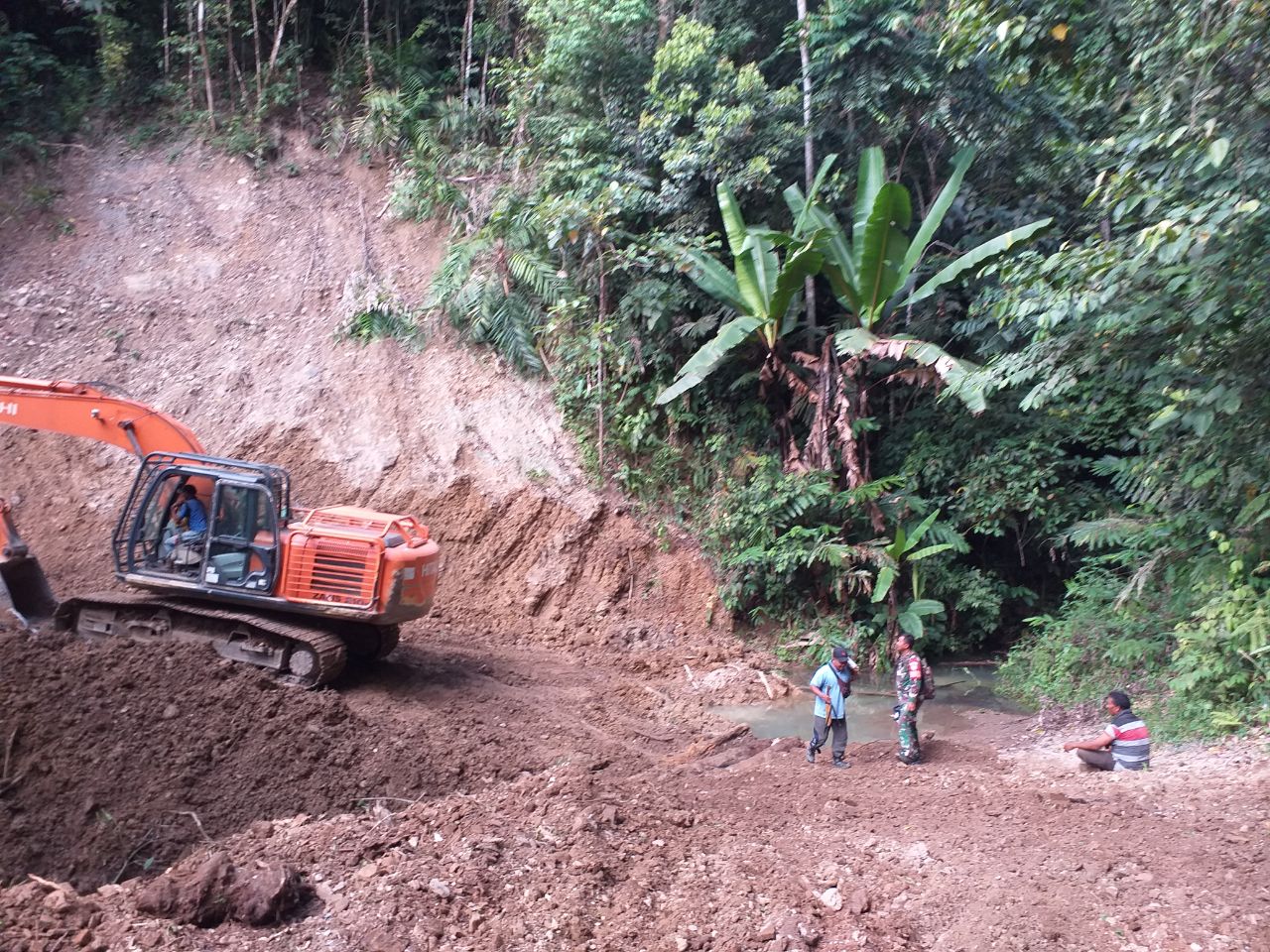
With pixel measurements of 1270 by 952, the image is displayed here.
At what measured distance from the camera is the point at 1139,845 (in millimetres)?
5695

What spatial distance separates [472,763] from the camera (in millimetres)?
7387

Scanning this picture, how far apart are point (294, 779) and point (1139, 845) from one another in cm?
544

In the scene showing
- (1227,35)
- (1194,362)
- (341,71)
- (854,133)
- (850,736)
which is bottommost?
(850,736)

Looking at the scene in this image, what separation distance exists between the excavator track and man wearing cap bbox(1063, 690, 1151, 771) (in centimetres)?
631

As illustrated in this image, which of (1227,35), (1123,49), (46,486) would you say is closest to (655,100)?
(1123,49)

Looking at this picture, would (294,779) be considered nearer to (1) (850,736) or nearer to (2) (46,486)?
(1) (850,736)

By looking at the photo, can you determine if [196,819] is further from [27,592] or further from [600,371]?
[600,371]

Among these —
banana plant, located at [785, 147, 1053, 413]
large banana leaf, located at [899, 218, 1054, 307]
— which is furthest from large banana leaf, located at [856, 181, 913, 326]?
large banana leaf, located at [899, 218, 1054, 307]

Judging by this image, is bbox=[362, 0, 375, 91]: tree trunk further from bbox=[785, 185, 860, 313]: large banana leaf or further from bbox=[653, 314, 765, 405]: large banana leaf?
bbox=[653, 314, 765, 405]: large banana leaf

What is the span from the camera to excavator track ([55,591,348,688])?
8258 millimetres

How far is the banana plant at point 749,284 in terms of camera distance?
11.8m

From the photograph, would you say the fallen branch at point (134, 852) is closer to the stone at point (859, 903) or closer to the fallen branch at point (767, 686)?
the stone at point (859, 903)

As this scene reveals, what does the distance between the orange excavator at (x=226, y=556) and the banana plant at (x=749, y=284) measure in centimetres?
485

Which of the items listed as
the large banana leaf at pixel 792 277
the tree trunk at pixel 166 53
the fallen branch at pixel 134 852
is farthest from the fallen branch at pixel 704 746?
the tree trunk at pixel 166 53
